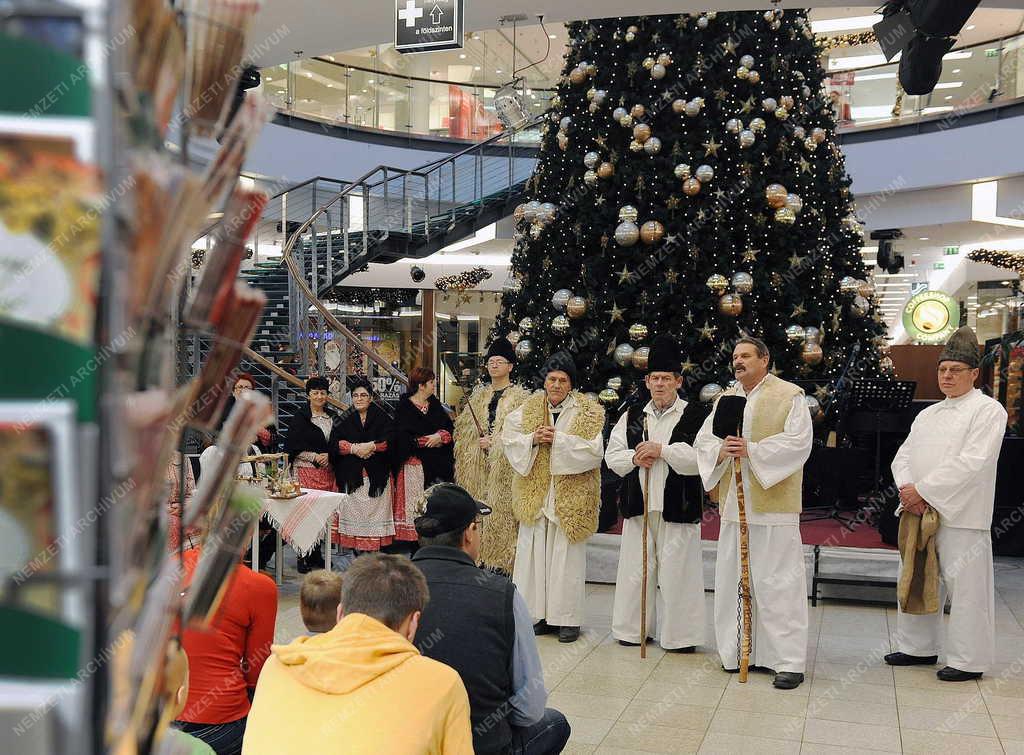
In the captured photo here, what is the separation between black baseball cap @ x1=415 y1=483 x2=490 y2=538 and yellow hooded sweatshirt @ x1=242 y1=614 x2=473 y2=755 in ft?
3.43

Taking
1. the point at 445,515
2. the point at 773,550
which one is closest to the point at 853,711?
the point at 773,550

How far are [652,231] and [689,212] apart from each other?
360 mm

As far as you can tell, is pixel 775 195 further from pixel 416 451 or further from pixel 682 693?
pixel 682 693

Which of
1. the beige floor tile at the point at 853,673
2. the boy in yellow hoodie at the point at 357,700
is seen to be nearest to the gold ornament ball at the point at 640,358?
the beige floor tile at the point at 853,673

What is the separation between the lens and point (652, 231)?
7965 millimetres

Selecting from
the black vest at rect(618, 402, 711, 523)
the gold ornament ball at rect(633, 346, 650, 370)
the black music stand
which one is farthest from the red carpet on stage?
the black vest at rect(618, 402, 711, 523)

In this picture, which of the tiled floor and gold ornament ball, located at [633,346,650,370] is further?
gold ornament ball, located at [633,346,650,370]

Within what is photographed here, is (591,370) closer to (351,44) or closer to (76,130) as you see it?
(351,44)

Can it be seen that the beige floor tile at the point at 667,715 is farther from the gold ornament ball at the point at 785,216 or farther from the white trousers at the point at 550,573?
the gold ornament ball at the point at 785,216

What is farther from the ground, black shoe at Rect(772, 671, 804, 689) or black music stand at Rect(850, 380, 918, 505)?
black music stand at Rect(850, 380, 918, 505)

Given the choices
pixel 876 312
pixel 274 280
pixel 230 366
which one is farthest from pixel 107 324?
pixel 274 280

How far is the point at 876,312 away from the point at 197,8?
9157 mm

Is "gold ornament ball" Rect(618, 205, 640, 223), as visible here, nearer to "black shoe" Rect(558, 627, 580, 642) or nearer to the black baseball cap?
"black shoe" Rect(558, 627, 580, 642)

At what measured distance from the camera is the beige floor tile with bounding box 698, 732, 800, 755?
13.8ft
